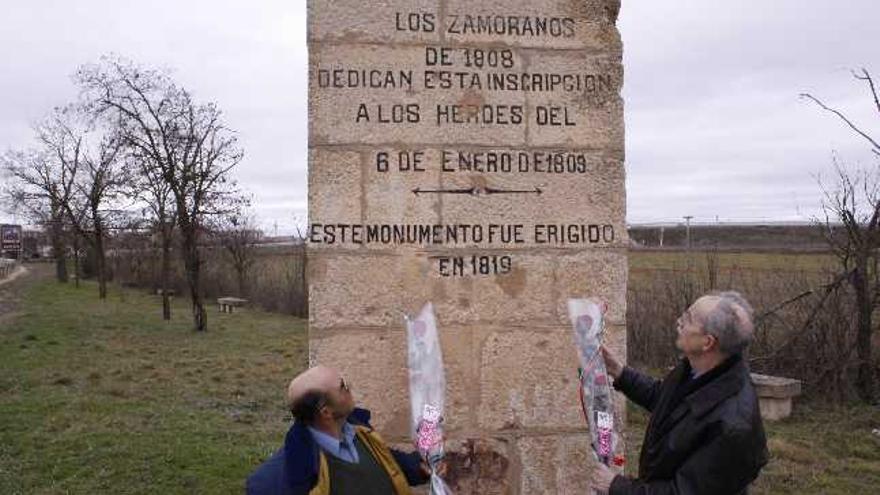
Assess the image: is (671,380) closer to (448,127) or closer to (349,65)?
(448,127)

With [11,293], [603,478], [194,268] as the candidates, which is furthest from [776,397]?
[11,293]

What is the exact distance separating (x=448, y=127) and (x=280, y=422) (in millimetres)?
6178

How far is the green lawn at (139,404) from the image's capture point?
7.43 m

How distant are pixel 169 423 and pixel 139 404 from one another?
1272 mm

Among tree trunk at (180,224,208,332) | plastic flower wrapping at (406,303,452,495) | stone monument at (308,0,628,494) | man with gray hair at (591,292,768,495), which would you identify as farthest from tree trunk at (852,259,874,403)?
tree trunk at (180,224,208,332)

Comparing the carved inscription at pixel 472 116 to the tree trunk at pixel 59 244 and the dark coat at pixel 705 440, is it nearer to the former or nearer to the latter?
the dark coat at pixel 705 440

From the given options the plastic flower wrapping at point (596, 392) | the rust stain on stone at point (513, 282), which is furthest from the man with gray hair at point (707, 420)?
the rust stain on stone at point (513, 282)

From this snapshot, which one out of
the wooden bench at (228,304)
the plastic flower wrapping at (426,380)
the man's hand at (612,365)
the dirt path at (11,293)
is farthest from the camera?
the wooden bench at (228,304)

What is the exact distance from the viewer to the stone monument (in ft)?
13.7

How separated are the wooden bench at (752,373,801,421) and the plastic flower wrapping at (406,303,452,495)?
6.53m

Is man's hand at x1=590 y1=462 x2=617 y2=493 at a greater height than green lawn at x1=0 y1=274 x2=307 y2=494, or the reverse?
man's hand at x1=590 y1=462 x2=617 y2=493

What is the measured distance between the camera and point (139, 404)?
10.3m

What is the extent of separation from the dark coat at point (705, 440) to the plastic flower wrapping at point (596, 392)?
0.63m

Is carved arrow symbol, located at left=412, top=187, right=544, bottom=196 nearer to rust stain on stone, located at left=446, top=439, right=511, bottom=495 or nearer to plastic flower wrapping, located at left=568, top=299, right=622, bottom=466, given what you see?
plastic flower wrapping, located at left=568, top=299, right=622, bottom=466
